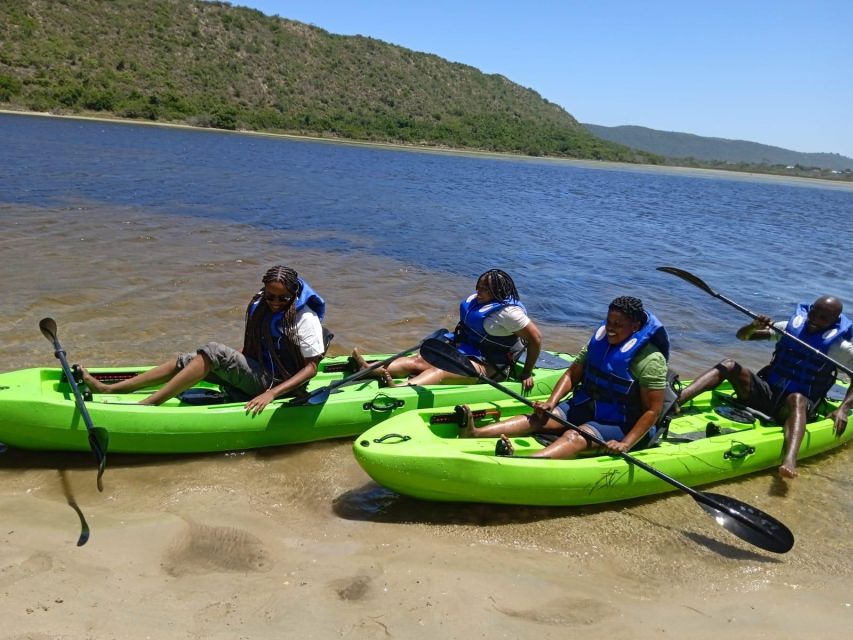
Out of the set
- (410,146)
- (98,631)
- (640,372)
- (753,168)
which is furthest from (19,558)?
(753,168)

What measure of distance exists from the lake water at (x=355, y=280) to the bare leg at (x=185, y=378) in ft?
1.51

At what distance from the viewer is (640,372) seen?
15.1ft

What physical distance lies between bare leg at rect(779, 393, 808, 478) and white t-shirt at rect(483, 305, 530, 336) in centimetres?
220

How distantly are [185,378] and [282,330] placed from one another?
732 millimetres

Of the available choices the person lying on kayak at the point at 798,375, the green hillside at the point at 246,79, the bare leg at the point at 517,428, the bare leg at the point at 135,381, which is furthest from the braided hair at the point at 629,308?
the green hillside at the point at 246,79

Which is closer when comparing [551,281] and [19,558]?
[19,558]

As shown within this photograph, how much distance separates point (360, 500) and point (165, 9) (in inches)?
3170

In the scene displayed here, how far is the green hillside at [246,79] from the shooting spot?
174 feet

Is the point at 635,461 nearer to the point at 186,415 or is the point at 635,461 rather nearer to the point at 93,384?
the point at 186,415

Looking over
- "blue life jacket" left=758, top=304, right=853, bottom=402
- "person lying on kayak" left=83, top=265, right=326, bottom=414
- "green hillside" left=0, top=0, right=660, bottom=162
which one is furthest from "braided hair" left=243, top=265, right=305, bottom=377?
"green hillside" left=0, top=0, right=660, bottom=162

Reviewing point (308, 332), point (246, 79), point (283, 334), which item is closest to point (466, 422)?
point (308, 332)

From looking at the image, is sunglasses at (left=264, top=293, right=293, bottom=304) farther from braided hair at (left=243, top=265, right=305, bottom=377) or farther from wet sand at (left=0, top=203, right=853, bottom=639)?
wet sand at (left=0, top=203, right=853, bottom=639)

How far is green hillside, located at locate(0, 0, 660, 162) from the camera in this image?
5319 centimetres

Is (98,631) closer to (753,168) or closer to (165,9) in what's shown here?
(165,9)
